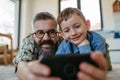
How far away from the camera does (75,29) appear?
740mm

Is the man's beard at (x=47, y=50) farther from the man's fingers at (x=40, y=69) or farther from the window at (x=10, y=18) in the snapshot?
the window at (x=10, y=18)

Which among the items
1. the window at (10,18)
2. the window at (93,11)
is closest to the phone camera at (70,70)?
the window at (10,18)

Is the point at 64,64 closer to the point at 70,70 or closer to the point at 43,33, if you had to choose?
the point at 70,70

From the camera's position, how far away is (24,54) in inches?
34.0

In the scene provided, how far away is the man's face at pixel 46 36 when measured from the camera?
807 millimetres

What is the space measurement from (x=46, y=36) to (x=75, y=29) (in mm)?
135

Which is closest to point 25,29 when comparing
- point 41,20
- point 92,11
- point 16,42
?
point 16,42

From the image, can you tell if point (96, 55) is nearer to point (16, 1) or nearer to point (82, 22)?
point (82, 22)

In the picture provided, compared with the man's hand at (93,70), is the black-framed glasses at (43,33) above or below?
above

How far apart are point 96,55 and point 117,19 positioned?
3.20 meters

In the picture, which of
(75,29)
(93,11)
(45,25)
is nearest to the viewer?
(75,29)

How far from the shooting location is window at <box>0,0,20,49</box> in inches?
127

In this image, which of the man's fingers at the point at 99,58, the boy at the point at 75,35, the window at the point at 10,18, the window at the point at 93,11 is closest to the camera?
the man's fingers at the point at 99,58

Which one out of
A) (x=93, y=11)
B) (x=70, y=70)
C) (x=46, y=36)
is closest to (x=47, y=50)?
(x=46, y=36)
